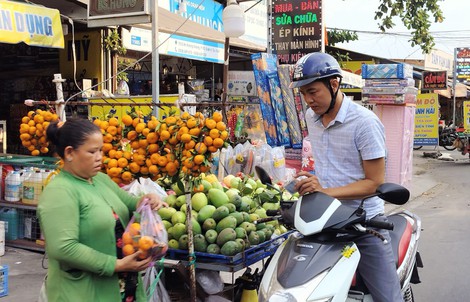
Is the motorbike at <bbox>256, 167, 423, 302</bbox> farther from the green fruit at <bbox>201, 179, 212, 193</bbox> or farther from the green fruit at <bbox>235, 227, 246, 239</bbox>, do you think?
the green fruit at <bbox>201, 179, 212, 193</bbox>

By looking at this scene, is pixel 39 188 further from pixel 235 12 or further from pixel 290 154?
pixel 290 154

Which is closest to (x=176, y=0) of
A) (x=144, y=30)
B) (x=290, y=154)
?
(x=144, y=30)

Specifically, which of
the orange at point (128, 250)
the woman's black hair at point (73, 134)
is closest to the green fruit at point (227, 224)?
the orange at point (128, 250)

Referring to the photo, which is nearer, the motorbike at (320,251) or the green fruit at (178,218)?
the motorbike at (320,251)

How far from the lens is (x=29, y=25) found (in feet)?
20.8

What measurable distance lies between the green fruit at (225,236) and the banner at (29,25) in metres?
3.94

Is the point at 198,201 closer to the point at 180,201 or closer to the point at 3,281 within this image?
the point at 180,201

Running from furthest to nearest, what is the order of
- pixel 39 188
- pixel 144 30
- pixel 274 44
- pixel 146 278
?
pixel 274 44, pixel 144 30, pixel 39 188, pixel 146 278

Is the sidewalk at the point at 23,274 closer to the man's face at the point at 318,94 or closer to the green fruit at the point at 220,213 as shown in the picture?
the green fruit at the point at 220,213

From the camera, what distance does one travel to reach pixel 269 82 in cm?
795

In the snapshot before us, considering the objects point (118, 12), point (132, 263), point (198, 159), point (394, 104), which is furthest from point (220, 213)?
point (394, 104)

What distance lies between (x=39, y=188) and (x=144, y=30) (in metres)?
3.88

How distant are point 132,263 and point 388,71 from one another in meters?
8.13

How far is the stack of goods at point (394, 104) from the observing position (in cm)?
941
